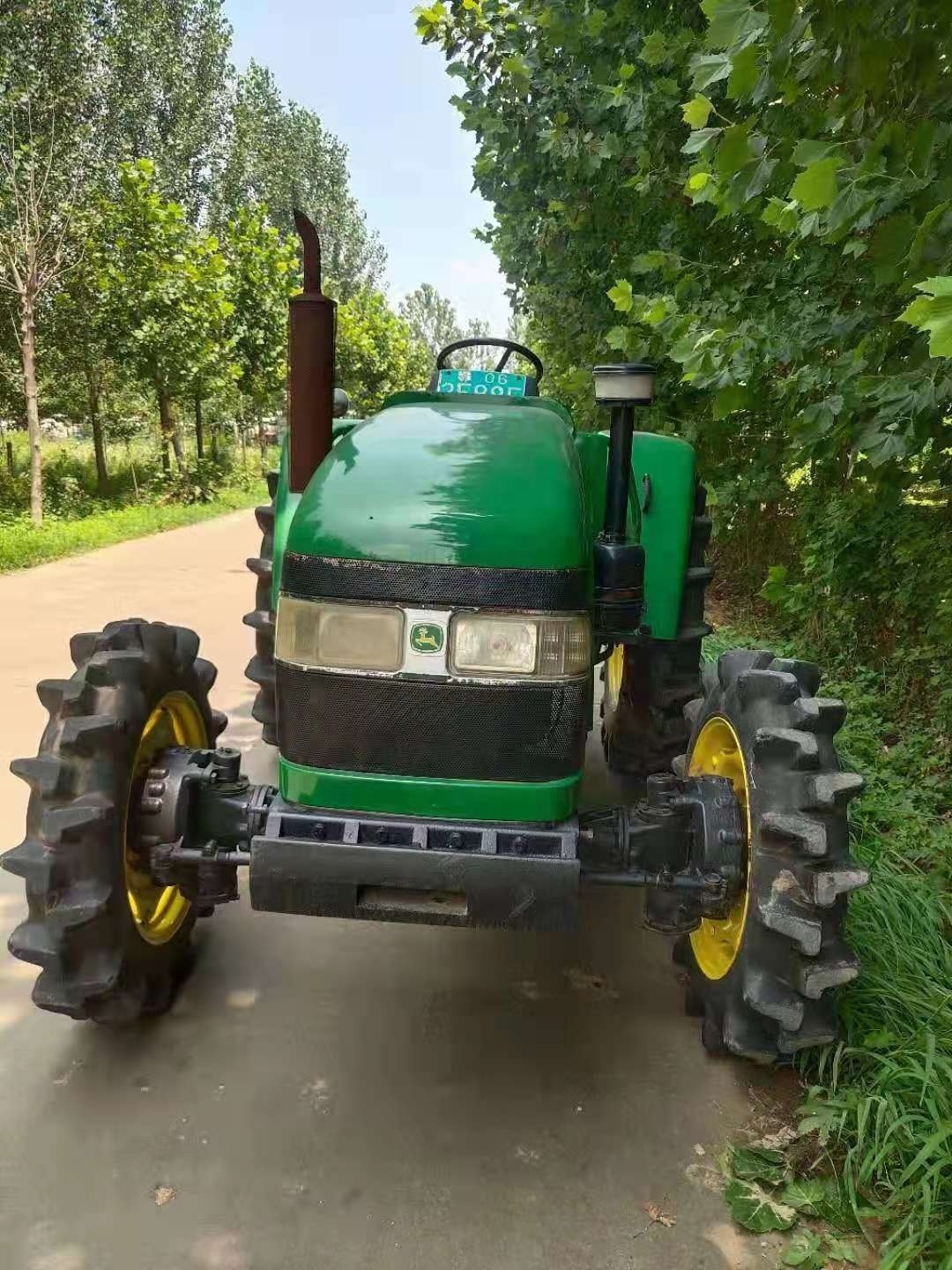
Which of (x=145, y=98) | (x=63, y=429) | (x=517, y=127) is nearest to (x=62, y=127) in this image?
(x=63, y=429)

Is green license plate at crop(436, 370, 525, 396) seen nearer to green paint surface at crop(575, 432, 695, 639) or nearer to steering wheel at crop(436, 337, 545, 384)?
steering wheel at crop(436, 337, 545, 384)

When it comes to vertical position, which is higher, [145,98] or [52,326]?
[145,98]

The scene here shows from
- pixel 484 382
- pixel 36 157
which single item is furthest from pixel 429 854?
pixel 36 157

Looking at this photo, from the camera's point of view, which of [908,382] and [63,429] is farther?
[63,429]

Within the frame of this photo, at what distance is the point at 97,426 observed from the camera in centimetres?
1673

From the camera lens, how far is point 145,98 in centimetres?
2734

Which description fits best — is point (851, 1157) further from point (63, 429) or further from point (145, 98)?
point (145, 98)

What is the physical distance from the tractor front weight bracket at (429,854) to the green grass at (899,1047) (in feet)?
2.08

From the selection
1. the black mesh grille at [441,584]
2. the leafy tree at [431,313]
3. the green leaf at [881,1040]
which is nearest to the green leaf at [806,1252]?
the green leaf at [881,1040]

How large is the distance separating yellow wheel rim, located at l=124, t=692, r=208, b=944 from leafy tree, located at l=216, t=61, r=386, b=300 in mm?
25287

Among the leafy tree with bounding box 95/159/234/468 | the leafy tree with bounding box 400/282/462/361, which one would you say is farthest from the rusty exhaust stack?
the leafy tree with bounding box 400/282/462/361

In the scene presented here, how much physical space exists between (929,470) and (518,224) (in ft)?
17.8

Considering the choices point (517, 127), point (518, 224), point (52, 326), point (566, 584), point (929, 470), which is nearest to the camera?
point (566, 584)

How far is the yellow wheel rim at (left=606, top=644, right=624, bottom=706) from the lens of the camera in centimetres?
451
